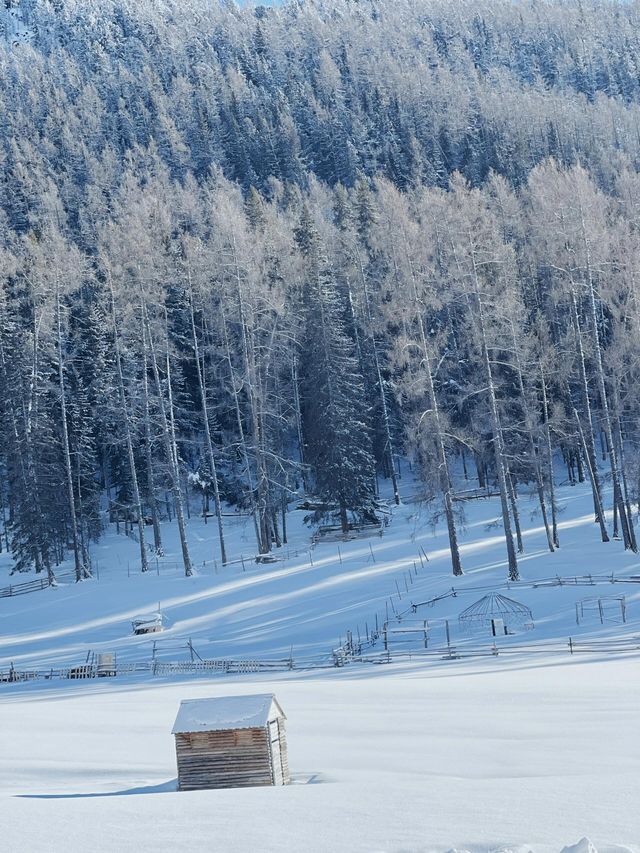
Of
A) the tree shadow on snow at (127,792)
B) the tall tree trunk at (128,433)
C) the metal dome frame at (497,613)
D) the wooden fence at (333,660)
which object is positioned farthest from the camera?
the tall tree trunk at (128,433)

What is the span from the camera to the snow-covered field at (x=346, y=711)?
9.76 m

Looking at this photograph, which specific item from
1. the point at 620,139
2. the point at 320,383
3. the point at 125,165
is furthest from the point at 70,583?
the point at 620,139

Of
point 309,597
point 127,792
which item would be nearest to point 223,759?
point 127,792

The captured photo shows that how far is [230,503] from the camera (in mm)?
56812

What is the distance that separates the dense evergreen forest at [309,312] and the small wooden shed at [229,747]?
1902 cm

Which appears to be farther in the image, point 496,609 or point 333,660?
point 496,609

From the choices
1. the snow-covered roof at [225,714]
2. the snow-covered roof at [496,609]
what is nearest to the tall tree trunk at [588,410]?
the snow-covered roof at [496,609]

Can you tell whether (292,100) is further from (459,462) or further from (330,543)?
(330,543)

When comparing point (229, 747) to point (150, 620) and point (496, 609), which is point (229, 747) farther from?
point (150, 620)

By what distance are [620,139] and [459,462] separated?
6193 centimetres

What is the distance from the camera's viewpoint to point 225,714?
15.9 meters

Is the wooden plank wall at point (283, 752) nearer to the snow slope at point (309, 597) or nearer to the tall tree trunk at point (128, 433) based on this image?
the snow slope at point (309, 597)

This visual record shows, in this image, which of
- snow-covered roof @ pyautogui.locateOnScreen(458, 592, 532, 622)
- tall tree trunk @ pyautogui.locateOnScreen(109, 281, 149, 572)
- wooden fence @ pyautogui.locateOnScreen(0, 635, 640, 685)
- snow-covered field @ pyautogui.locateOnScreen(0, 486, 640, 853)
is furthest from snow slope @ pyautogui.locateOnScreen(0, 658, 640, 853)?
tall tree trunk @ pyautogui.locateOnScreen(109, 281, 149, 572)

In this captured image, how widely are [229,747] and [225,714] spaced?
0.56 m
